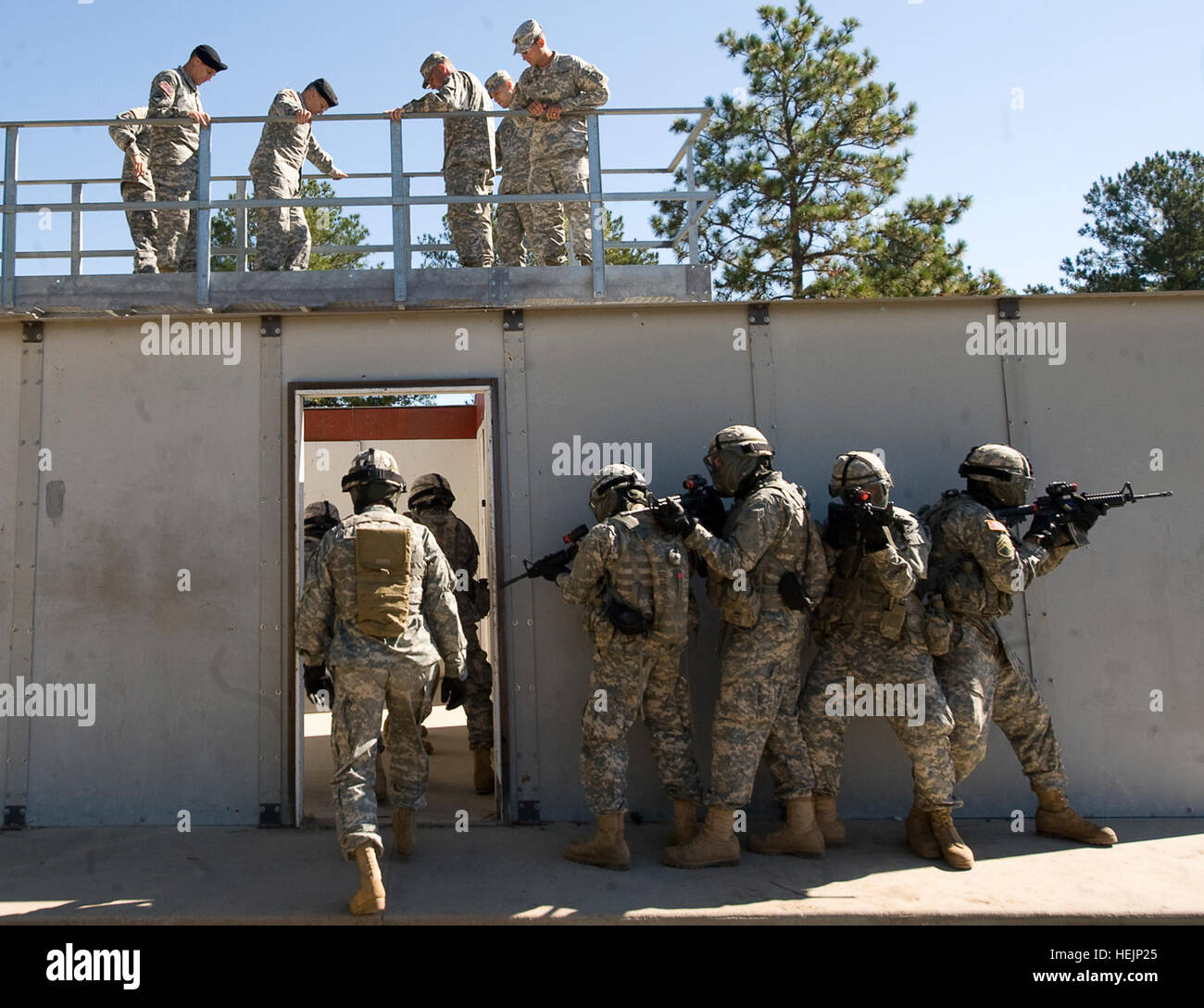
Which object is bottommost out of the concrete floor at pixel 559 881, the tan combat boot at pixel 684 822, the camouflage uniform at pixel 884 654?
the concrete floor at pixel 559 881

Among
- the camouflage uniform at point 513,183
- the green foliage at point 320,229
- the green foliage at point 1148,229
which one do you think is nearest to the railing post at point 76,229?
the camouflage uniform at point 513,183

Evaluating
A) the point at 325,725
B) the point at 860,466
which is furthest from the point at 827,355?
the point at 325,725

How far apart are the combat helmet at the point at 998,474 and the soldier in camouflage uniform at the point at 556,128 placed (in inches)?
117

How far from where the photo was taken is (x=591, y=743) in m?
5.27

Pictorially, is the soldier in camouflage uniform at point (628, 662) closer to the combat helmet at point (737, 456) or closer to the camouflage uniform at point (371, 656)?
the combat helmet at point (737, 456)

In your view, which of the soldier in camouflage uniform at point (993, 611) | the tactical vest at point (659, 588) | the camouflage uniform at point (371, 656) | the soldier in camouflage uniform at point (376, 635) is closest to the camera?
the camouflage uniform at point (371, 656)

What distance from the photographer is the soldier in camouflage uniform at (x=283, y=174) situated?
23.9 ft

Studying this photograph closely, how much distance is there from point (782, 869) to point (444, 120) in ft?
18.9

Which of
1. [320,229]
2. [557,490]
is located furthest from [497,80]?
[320,229]

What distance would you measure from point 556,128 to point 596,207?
3.23 feet

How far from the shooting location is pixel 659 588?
17.4 ft

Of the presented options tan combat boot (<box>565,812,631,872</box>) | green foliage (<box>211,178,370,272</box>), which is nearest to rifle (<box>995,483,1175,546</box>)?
tan combat boot (<box>565,812,631,872</box>)

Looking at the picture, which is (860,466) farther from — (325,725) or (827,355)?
(325,725)
